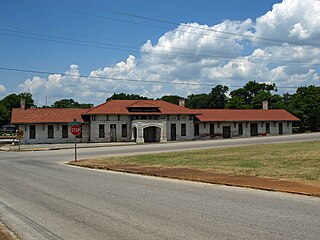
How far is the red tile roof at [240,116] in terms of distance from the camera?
63656 mm

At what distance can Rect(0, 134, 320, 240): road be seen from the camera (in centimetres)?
815

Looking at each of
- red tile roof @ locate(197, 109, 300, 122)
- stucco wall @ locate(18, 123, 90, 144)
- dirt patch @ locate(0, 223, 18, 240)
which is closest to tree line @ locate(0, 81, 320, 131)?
red tile roof @ locate(197, 109, 300, 122)

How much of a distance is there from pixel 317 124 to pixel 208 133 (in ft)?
90.8

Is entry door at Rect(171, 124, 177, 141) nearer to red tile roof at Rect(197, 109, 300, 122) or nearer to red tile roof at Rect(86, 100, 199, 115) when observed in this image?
red tile roof at Rect(86, 100, 199, 115)

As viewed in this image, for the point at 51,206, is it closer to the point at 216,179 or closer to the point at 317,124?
the point at 216,179

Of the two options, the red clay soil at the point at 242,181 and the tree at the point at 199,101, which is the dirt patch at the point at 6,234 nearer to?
the red clay soil at the point at 242,181

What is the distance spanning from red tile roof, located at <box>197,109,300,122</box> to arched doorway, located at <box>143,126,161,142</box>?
7.24 meters

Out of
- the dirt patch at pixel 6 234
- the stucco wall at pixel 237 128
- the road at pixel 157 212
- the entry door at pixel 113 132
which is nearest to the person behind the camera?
the road at pixel 157 212

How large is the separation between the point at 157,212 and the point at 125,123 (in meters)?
48.4

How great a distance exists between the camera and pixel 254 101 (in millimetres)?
104062

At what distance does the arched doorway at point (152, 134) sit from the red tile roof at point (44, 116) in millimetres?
8957

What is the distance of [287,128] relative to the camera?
234ft

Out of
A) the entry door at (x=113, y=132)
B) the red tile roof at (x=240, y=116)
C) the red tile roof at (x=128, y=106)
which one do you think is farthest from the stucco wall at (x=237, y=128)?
the entry door at (x=113, y=132)

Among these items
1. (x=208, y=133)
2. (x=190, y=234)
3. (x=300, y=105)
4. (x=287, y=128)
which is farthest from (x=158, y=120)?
(x=190, y=234)
